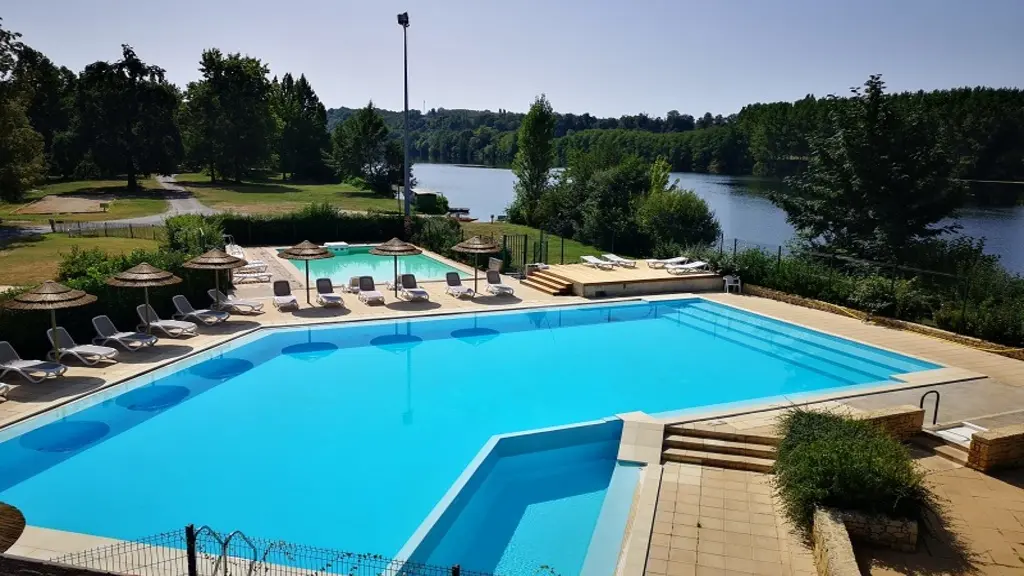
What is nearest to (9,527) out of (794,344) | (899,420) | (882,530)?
(882,530)

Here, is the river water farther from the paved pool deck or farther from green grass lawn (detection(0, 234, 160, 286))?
green grass lawn (detection(0, 234, 160, 286))

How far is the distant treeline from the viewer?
51.8 m

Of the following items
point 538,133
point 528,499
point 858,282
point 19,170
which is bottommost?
point 528,499

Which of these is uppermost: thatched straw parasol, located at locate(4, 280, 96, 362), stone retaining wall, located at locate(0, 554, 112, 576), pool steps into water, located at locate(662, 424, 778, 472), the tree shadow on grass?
the tree shadow on grass

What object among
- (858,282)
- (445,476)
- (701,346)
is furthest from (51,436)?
(858,282)

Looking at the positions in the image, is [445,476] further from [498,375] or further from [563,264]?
[563,264]

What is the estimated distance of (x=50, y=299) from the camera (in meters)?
11.6

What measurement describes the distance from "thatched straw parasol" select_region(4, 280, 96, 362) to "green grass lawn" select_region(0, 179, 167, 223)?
101 feet

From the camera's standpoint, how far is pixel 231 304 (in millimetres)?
16938

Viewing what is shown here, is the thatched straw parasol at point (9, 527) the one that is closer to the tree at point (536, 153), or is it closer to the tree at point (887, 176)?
the tree at point (887, 176)

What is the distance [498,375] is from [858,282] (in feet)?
37.6

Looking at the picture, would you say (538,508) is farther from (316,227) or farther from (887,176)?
(316,227)

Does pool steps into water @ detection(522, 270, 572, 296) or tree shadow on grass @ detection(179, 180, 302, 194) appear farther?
tree shadow on grass @ detection(179, 180, 302, 194)

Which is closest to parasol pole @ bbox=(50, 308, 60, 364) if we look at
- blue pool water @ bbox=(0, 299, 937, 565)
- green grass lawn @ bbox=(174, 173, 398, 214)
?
blue pool water @ bbox=(0, 299, 937, 565)
